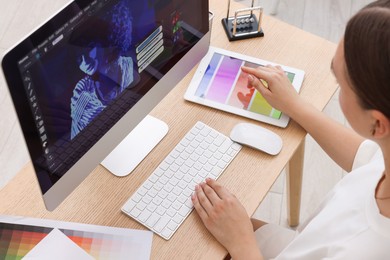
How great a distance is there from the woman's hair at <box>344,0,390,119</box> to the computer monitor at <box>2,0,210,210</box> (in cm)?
41

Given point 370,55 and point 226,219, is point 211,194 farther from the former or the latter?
point 370,55

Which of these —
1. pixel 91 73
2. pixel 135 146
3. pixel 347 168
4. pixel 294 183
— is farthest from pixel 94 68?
pixel 294 183

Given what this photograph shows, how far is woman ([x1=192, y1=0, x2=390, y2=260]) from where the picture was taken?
0.90m

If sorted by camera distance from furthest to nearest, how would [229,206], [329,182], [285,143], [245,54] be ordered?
[329,182] → [245,54] → [285,143] → [229,206]

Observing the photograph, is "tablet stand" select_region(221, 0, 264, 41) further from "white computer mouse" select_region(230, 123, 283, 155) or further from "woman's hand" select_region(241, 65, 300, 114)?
"white computer mouse" select_region(230, 123, 283, 155)

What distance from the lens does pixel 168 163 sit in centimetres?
127

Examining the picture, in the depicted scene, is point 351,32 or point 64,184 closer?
point 351,32

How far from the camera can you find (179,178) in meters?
1.25

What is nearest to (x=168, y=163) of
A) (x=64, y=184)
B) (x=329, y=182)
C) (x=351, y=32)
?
(x=64, y=184)

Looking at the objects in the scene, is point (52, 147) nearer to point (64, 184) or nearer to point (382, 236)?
point (64, 184)

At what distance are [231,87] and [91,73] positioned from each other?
0.46m

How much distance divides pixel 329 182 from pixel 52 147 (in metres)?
1.43

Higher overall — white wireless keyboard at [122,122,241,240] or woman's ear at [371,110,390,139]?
woman's ear at [371,110,390,139]

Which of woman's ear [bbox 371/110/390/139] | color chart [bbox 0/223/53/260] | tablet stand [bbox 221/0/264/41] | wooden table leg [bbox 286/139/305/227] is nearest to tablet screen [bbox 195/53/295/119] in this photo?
tablet stand [bbox 221/0/264/41]
